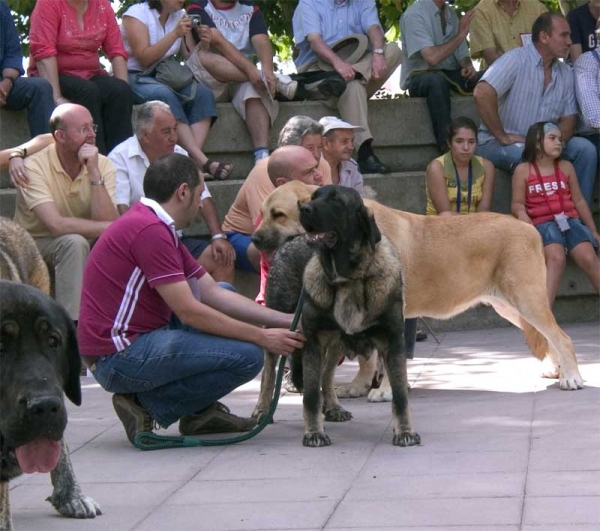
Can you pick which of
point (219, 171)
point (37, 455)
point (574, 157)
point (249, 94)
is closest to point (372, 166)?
point (249, 94)

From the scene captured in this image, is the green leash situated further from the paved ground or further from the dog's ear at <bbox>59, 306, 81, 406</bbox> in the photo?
the dog's ear at <bbox>59, 306, 81, 406</bbox>

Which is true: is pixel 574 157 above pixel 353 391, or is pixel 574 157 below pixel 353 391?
above

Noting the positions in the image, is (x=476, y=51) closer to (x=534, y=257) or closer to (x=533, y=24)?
(x=533, y=24)

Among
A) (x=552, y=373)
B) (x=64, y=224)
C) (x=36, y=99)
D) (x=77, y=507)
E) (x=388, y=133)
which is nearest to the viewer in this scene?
(x=77, y=507)

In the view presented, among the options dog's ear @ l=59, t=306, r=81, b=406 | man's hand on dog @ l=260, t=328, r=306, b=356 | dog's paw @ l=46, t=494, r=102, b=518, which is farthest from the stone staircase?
dog's ear @ l=59, t=306, r=81, b=406

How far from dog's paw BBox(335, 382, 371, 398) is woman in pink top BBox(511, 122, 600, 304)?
3.23 metres

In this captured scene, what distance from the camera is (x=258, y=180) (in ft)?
28.3

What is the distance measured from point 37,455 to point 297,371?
3021 millimetres

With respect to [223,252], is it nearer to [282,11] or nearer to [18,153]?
[18,153]

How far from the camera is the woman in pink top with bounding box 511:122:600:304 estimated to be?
10414 millimetres

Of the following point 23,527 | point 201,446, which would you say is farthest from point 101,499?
point 201,446

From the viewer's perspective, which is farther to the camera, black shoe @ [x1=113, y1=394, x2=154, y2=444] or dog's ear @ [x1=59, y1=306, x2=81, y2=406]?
black shoe @ [x1=113, y1=394, x2=154, y2=444]

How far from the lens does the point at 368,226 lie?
20.2 ft

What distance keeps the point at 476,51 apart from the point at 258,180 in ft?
15.1
